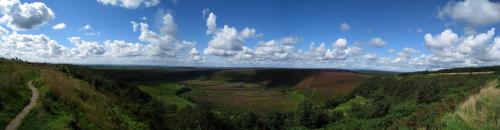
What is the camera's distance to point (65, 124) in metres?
18.4

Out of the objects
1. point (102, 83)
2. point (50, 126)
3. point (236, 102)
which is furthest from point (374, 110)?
point (236, 102)

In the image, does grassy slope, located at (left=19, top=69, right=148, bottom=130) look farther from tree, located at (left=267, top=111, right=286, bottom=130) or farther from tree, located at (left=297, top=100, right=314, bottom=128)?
tree, located at (left=267, top=111, right=286, bottom=130)

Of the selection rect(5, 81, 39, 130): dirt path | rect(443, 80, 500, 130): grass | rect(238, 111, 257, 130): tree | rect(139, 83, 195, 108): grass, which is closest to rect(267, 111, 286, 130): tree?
rect(238, 111, 257, 130): tree

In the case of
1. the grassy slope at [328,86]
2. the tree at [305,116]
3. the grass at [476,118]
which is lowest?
the tree at [305,116]

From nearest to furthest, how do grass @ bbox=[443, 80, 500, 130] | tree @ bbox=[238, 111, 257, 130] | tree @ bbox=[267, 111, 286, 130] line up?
grass @ bbox=[443, 80, 500, 130] → tree @ bbox=[238, 111, 257, 130] → tree @ bbox=[267, 111, 286, 130]

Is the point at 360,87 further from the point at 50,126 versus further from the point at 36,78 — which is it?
the point at 50,126

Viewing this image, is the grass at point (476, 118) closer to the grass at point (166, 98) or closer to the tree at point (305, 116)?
the tree at point (305, 116)

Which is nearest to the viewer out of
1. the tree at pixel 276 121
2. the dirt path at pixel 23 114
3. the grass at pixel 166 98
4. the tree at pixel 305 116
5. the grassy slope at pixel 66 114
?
the dirt path at pixel 23 114

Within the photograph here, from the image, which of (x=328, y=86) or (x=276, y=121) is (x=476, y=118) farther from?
(x=328, y=86)

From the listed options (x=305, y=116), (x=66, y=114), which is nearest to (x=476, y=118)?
(x=66, y=114)

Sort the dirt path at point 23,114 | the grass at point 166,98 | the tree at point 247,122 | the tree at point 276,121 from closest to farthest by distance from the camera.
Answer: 1. the dirt path at point 23,114
2. the tree at point 247,122
3. the tree at point 276,121
4. the grass at point 166,98

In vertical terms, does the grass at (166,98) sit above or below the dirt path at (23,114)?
below

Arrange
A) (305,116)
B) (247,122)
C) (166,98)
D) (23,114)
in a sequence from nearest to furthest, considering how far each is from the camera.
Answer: (23,114)
(305,116)
(247,122)
(166,98)

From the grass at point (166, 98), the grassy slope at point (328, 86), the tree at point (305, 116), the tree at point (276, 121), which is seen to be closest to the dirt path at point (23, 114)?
the tree at point (305, 116)
